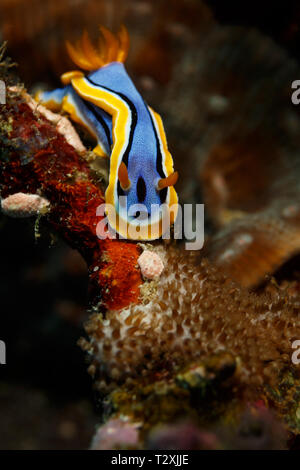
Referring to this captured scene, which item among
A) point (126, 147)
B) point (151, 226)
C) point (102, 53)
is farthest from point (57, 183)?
point (102, 53)

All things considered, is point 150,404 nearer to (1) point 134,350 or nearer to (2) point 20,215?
(1) point 134,350
